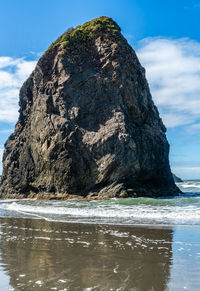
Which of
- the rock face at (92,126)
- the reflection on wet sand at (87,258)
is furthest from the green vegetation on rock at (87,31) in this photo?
the reflection on wet sand at (87,258)

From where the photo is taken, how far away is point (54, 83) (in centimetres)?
2908

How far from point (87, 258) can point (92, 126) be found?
2072cm

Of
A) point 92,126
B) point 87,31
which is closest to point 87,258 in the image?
point 92,126

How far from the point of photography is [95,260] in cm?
580

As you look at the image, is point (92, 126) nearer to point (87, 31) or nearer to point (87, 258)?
point (87, 31)

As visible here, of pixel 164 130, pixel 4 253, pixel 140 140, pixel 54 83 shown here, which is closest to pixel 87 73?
pixel 54 83

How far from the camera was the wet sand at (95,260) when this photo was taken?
14.6ft

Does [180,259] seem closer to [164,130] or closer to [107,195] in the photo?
[107,195]

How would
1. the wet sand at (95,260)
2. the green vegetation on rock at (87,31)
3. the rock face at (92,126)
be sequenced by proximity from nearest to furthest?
the wet sand at (95,260), the rock face at (92,126), the green vegetation on rock at (87,31)

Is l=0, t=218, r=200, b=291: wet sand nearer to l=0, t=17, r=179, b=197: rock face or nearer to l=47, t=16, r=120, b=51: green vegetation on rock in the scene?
l=0, t=17, r=179, b=197: rock face

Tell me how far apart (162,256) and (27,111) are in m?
29.8

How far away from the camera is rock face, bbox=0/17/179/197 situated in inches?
962

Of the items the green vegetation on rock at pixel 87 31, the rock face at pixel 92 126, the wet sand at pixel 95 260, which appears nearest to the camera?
the wet sand at pixel 95 260

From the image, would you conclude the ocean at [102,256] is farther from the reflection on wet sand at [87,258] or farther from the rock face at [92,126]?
the rock face at [92,126]
